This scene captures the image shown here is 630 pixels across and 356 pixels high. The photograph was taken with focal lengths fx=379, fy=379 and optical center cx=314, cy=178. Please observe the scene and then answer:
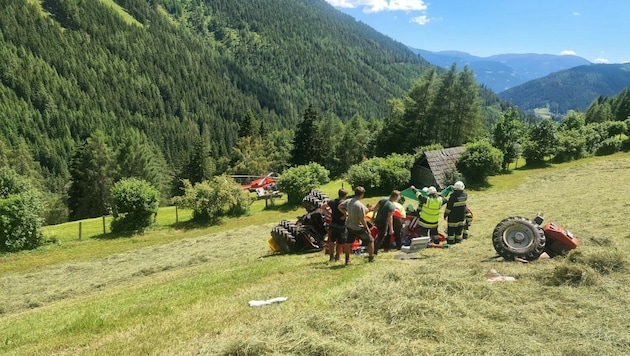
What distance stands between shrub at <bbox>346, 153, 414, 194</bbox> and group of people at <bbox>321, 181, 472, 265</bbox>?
2246cm

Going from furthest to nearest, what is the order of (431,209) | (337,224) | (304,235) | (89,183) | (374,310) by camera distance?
(89,183) < (304,235) < (431,209) < (337,224) < (374,310)

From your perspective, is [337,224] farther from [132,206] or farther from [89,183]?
[89,183]

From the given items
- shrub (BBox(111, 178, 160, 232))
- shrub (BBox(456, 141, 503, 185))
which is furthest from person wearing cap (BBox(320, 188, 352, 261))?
shrub (BBox(456, 141, 503, 185))

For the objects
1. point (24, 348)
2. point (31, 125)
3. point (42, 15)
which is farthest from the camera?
point (42, 15)

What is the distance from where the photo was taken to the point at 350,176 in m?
37.4

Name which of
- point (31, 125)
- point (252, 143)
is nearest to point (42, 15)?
point (31, 125)

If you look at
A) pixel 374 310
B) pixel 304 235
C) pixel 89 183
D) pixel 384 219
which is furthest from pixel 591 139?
pixel 89 183

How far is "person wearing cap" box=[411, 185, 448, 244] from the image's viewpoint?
39.6ft

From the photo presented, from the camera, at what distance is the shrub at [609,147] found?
47812 mm

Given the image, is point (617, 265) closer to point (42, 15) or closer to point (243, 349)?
point (243, 349)

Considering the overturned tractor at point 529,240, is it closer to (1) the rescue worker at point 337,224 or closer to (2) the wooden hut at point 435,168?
(1) the rescue worker at point 337,224

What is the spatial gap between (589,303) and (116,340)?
8.07m

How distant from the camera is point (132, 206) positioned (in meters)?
27.0

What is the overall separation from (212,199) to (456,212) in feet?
69.6
